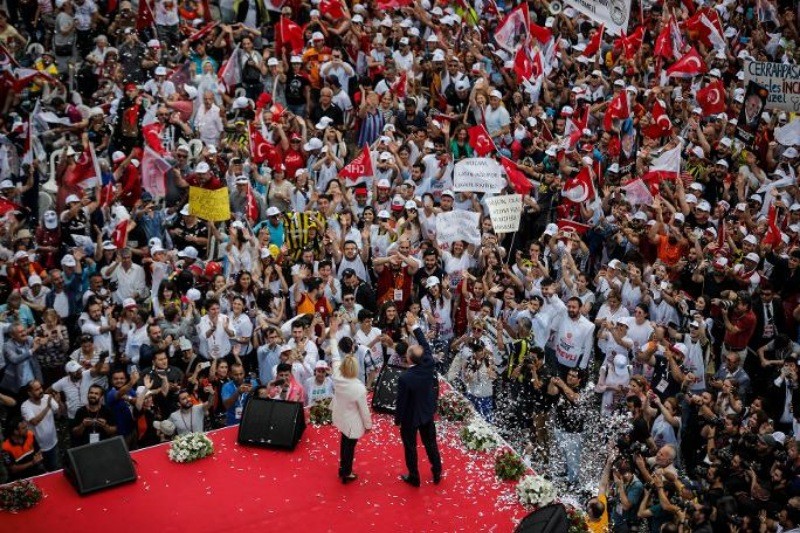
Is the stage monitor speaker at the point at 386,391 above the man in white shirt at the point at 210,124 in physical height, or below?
below

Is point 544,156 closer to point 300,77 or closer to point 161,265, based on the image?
point 300,77

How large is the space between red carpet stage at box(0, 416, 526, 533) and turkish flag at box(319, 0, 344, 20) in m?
9.84

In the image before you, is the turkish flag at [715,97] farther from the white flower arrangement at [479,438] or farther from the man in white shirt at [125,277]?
the man in white shirt at [125,277]

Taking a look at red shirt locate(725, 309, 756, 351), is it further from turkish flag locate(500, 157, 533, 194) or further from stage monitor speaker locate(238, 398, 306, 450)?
stage monitor speaker locate(238, 398, 306, 450)

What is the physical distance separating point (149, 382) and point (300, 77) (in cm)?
757

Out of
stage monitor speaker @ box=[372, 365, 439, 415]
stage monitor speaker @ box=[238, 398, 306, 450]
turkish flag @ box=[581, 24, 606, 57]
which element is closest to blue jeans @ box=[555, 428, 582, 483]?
stage monitor speaker @ box=[372, 365, 439, 415]

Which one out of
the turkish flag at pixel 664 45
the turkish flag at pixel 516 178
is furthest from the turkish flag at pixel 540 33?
the turkish flag at pixel 516 178

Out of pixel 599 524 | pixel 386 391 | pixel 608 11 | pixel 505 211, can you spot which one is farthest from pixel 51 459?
pixel 608 11

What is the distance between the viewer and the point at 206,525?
12.4m

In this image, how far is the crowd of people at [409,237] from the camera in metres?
14.5

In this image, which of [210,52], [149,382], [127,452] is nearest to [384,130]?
[210,52]

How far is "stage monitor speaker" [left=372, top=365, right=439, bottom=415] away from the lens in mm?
14484

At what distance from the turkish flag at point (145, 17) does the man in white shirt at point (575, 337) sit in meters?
9.39

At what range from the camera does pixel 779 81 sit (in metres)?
19.1
